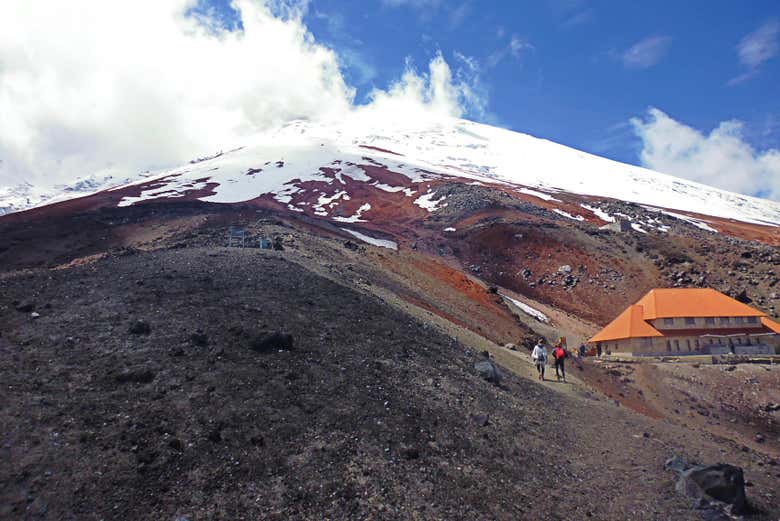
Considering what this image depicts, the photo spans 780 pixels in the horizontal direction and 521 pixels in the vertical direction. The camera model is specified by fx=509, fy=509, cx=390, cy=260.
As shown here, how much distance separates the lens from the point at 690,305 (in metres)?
31.6

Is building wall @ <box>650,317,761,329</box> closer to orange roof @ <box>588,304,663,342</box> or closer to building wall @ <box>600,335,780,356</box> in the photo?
orange roof @ <box>588,304,663,342</box>

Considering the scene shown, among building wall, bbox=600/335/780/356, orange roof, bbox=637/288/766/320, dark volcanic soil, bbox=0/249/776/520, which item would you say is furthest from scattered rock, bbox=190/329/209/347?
orange roof, bbox=637/288/766/320

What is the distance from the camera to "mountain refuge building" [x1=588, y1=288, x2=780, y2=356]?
30.3 metres

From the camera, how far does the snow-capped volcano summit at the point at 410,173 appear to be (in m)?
76.6

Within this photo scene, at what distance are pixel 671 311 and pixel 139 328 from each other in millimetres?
Answer: 30313

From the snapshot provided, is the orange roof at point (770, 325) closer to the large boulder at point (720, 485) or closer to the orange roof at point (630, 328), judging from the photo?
the orange roof at point (630, 328)

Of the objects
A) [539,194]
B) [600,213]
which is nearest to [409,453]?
[600,213]

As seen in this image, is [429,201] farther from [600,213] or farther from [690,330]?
[690,330]

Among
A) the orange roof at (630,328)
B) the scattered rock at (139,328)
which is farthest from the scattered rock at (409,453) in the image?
the orange roof at (630,328)

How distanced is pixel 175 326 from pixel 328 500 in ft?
19.6

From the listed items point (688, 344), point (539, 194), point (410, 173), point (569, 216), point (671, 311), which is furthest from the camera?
point (410, 173)

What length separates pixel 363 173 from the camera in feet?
290

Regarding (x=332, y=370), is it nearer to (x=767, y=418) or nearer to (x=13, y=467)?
(x=13, y=467)

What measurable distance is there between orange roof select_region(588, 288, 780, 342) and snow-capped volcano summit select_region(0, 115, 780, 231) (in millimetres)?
34420
